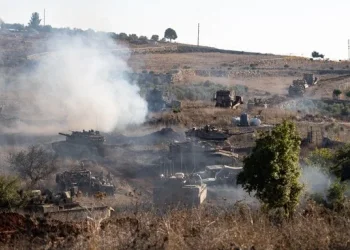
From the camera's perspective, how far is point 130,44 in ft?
205

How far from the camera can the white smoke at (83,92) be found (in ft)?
92.9

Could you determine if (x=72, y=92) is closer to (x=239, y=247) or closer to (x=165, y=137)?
(x=165, y=137)

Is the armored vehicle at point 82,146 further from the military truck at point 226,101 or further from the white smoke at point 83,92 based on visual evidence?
the military truck at point 226,101

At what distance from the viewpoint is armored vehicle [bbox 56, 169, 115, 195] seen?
1644cm

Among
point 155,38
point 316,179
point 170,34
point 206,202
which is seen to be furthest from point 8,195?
point 170,34

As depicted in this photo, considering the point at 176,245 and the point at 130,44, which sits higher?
the point at 130,44

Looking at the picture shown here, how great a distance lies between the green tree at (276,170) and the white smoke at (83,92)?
15.1 metres

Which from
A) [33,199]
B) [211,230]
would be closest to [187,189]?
[33,199]

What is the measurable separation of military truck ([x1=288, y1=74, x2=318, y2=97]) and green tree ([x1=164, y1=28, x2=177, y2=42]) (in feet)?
91.8

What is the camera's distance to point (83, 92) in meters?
30.5

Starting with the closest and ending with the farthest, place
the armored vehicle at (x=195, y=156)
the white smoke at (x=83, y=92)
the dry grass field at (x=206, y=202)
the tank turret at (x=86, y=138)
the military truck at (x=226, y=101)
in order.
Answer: the dry grass field at (x=206, y=202) → the armored vehicle at (x=195, y=156) → the tank turret at (x=86, y=138) → the white smoke at (x=83, y=92) → the military truck at (x=226, y=101)

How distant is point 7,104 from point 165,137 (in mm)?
11055

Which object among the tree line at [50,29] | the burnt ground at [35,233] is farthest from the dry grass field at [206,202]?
the tree line at [50,29]

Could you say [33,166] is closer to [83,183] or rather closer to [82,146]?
[83,183]
